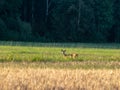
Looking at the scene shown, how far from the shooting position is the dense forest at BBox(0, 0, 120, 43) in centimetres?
7569

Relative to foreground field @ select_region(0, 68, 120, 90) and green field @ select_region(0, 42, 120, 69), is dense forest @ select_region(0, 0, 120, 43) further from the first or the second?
foreground field @ select_region(0, 68, 120, 90)

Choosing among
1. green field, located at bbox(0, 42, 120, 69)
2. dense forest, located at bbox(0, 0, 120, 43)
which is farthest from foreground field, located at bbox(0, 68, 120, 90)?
dense forest, located at bbox(0, 0, 120, 43)

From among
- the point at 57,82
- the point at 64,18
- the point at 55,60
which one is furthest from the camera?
the point at 64,18

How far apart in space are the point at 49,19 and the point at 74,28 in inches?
164

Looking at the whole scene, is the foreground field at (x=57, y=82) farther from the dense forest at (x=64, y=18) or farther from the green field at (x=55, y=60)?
the dense forest at (x=64, y=18)

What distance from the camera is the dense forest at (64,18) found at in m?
75.7

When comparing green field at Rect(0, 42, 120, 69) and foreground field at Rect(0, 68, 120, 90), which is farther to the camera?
green field at Rect(0, 42, 120, 69)

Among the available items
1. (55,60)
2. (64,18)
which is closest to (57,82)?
(55,60)

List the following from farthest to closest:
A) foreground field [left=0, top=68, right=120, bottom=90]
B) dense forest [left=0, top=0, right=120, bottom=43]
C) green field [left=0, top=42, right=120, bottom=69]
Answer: dense forest [left=0, top=0, right=120, bottom=43]
green field [left=0, top=42, right=120, bottom=69]
foreground field [left=0, top=68, right=120, bottom=90]

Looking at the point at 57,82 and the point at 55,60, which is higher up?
the point at 57,82

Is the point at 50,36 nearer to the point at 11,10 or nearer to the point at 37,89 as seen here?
the point at 11,10

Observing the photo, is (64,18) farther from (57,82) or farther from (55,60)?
(57,82)

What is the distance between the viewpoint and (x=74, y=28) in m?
76.7

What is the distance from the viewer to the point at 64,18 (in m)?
76.6
